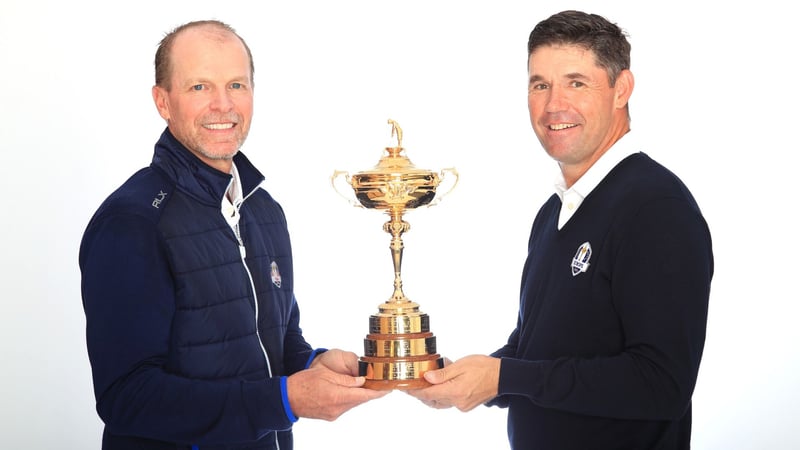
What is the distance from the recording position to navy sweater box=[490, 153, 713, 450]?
2512 millimetres

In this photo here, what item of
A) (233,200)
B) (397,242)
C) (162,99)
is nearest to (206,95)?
(162,99)

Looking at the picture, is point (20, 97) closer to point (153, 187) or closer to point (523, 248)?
point (153, 187)

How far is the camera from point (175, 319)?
2.70 meters

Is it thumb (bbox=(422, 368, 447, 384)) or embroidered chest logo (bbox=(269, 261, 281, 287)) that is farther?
embroidered chest logo (bbox=(269, 261, 281, 287))

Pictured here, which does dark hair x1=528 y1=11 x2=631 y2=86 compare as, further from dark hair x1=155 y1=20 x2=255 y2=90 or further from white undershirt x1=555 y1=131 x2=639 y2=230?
dark hair x1=155 y1=20 x2=255 y2=90

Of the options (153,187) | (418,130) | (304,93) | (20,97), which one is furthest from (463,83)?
(153,187)

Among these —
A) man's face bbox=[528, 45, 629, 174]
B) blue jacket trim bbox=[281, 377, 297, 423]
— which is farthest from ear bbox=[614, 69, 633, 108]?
blue jacket trim bbox=[281, 377, 297, 423]

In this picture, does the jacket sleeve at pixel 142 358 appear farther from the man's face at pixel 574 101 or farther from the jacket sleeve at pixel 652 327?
the man's face at pixel 574 101

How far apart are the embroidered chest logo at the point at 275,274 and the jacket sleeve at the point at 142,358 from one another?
447 mm

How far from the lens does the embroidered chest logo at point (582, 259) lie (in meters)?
2.67

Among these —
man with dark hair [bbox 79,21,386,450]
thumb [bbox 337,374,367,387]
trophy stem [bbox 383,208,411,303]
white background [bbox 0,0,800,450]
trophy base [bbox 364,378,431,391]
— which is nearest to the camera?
man with dark hair [bbox 79,21,386,450]

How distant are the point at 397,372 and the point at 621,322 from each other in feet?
2.13

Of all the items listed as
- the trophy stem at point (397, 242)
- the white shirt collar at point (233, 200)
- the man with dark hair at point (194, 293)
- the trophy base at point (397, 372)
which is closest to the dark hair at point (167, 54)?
the man with dark hair at point (194, 293)

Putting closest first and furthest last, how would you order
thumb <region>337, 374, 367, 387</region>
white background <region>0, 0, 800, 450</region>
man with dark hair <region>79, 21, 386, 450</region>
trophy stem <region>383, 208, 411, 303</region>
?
1. man with dark hair <region>79, 21, 386, 450</region>
2. thumb <region>337, 374, 367, 387</region>
3. trophy stem <region>383, 208, 411, 303</region>
4. white background <region>0, 0, 800, 450</region>
